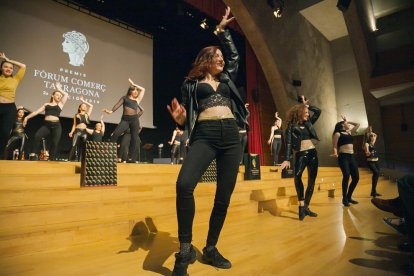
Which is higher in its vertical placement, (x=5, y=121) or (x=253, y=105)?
(x=253, y=105)

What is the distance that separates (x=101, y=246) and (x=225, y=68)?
1.88m

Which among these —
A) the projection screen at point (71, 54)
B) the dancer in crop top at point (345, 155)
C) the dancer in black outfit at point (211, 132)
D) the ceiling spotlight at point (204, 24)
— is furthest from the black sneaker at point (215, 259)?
the ceiling spotlight at point (204, 24)

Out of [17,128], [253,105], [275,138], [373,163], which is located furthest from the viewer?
[253,105]

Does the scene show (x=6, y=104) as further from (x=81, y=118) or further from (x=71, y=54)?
(x=71, y=54)

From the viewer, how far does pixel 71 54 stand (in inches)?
287

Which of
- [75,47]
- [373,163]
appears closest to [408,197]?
[373,163]

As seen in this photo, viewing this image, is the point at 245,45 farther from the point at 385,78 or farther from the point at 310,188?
the point at 310,188

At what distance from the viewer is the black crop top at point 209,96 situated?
193 centimetres

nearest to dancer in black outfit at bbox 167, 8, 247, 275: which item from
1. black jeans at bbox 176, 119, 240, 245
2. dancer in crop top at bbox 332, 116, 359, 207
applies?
black jeans at bbox 176, 119, 240, 245

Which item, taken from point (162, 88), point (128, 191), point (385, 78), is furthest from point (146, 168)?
point (385, 78)

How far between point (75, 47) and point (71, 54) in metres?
0.27

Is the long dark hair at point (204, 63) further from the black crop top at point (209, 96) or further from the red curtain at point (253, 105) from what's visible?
the red curtain at point (253, 105)

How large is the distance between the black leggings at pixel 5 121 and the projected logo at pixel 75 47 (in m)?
3.70

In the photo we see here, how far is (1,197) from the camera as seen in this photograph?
2207mm
